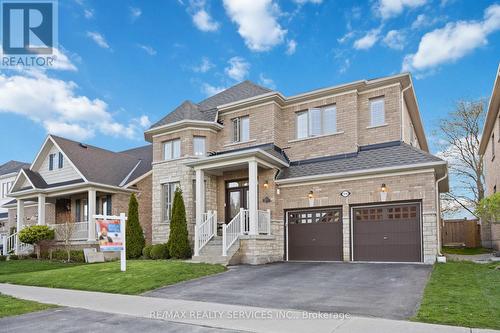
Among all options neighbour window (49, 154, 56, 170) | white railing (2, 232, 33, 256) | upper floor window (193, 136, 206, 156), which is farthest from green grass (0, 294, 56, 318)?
white railing (2, 232, 33, 256)

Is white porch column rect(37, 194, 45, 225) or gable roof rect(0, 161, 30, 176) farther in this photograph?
gable roof rect(0, 161, 30, 176)

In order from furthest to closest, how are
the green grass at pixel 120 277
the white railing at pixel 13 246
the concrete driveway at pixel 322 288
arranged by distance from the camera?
the white railing at pixel 13 246
the green grass at pixel 120 277
the concrete driveway at pixel 322 288

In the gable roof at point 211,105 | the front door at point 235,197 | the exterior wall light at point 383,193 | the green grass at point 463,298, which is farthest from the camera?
the gable roof at point 211,105

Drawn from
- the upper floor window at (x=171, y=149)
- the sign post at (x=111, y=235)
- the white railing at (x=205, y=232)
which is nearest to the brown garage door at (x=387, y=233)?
the white railing at (x=205, y=232)

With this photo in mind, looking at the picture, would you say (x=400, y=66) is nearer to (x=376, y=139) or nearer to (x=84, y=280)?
(x=376, y=139)

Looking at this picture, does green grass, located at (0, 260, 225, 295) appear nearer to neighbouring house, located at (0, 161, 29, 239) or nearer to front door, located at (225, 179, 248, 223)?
front door, located at (225, 179, 248, 223)

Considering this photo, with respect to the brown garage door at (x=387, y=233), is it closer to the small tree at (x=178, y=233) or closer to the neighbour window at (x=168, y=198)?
the small tree at (x=178, y=233)

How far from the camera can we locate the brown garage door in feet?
45.2

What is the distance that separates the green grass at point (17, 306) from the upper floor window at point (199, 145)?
1045cm

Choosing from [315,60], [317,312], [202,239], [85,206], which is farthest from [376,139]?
[85,206]

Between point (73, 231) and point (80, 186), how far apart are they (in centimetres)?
249

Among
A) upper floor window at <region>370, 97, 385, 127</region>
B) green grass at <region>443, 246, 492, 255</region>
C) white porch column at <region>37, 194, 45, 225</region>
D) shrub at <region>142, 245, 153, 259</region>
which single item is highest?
upper floor window at <region>370, 97, 385, 127</region>

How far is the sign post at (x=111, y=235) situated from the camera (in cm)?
Answer: 1257

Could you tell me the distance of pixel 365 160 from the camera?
1522 cm
